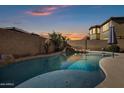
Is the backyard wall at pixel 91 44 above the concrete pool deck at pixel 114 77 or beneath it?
above

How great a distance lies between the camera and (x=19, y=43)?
396 inches

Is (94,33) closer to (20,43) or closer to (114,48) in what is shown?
(114,48)

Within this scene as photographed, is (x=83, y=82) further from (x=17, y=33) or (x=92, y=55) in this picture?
(x=17, y=33)

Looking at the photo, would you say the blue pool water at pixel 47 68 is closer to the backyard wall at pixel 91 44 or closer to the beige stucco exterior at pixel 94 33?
the backyard wall at pixel 91 44

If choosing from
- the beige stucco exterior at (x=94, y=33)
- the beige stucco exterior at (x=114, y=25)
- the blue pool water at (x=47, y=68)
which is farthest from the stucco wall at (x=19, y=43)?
the beige stucco exterior at (x=114, y=25)

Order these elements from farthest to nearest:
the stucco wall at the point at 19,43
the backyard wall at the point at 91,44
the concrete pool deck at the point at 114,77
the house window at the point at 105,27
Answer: the backyard wall at the point at 91,44
the stucco wall at the point at 19,43
the house window at the point at 105,27
the concrete pool deck at the point at 114,77

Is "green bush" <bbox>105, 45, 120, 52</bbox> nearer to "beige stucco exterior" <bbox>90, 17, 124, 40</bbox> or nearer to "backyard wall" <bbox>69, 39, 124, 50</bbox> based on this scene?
"backyard wall" <bbox>69, 39, 124, 50</bbox>

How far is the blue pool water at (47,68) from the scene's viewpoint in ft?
23.1

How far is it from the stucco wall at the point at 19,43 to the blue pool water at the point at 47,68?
0.61 meters

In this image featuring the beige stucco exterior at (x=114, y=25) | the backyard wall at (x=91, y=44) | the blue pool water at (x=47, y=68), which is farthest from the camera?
the backyard wall at (x=91, y=44)

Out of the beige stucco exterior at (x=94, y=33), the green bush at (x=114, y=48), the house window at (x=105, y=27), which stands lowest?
the green bush at (x=114, y=48)

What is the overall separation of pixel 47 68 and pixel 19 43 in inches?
86.8

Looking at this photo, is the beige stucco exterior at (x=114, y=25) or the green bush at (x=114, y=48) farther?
the green bush at (x=114, y=48)

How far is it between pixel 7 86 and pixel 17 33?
11.6ft
